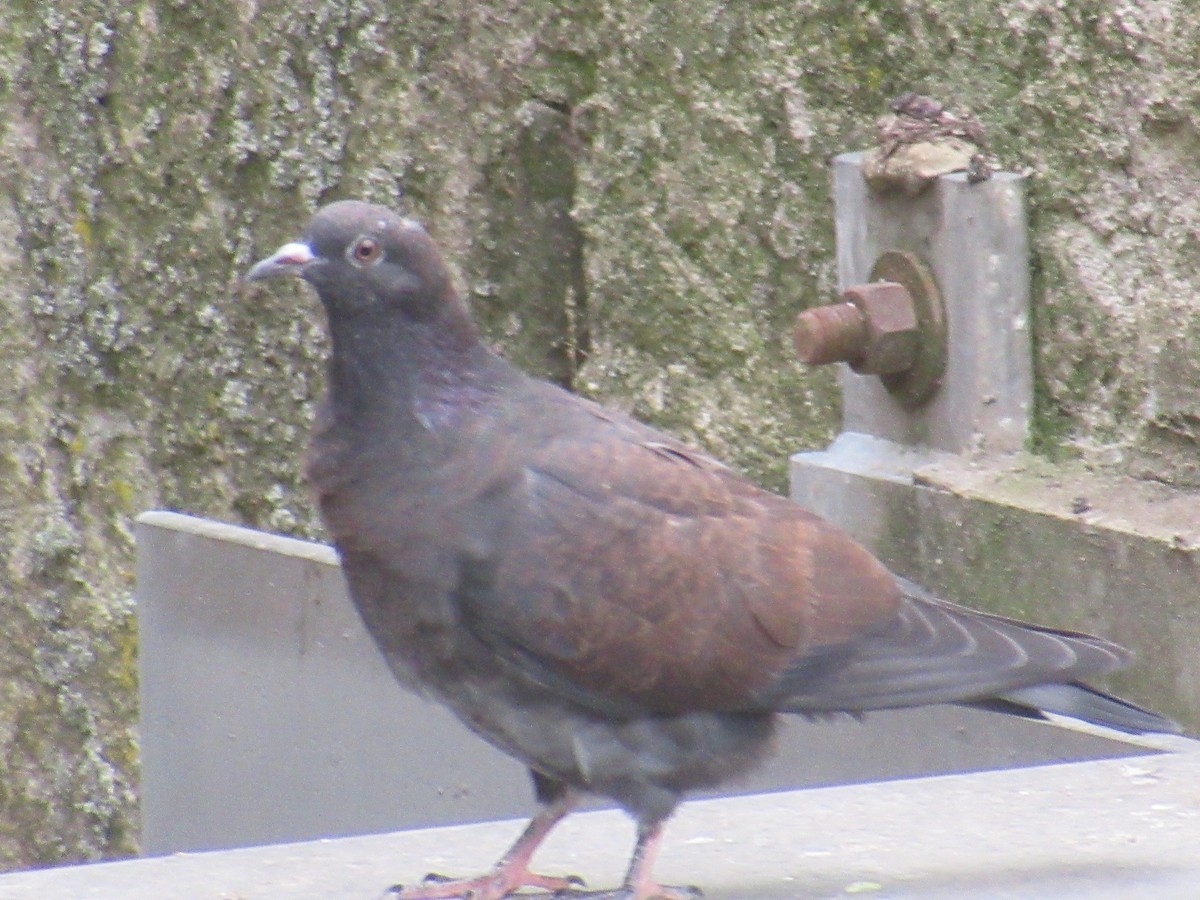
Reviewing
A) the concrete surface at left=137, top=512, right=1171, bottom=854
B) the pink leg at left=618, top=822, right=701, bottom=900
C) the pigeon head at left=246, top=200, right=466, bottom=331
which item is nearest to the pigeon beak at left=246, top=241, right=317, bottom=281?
the pigeon head at left=246, top=200, right=466, bottom=331

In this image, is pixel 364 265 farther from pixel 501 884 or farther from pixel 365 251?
pixel 501 884

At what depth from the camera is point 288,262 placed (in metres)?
2.72

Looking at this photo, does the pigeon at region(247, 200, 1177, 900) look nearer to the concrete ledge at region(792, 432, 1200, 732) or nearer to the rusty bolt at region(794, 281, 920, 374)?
the concrete ledge at region(792, 432, 1200, 732)

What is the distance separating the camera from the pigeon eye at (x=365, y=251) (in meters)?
2.74

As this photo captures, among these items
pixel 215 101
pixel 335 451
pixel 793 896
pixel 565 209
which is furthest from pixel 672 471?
pixel 215 101

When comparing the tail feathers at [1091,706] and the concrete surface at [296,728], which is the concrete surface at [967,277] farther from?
the tail feathers at [1091,706]

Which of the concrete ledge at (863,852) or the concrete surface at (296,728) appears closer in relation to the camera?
the concrete ledge at (863,852)

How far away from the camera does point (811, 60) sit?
3.56 m

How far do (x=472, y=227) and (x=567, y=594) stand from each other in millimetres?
1511

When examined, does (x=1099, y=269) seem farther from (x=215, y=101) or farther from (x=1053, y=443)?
(x=215, y=101)

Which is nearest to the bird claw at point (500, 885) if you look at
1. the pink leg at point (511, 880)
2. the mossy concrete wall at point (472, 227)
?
the pink leg at point (511, 880)

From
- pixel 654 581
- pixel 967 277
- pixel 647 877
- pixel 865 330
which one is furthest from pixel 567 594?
pixel 967 277

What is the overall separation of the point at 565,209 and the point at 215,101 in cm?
77

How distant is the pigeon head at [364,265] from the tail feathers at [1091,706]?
1070 millimetres
